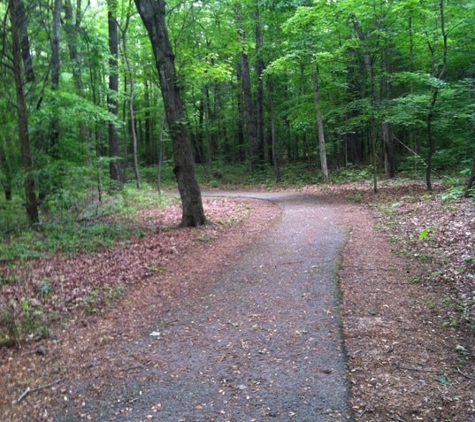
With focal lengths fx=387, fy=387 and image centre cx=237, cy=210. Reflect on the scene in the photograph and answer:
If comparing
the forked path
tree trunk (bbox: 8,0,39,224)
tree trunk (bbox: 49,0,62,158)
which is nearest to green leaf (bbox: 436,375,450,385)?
the forked path

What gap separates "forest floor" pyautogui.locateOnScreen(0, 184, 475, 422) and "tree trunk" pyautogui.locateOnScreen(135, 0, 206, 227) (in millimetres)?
896

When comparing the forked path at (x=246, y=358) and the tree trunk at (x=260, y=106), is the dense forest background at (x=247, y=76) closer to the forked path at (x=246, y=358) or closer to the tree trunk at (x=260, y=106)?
the tree trunk at (x=260, y=106)

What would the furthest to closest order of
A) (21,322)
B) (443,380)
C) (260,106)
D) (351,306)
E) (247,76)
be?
(260,106) → (247,76) → (351,306) → (21,322) → (443,380)

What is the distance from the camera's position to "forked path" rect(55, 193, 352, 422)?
11.2 feet

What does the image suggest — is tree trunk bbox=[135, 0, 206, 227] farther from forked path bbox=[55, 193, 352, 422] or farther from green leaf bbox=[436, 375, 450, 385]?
green leaf bbox=[436, 375, 450, 385]

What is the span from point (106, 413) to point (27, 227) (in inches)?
343

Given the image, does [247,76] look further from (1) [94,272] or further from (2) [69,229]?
(1) [94,272]

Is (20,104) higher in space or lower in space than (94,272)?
higher

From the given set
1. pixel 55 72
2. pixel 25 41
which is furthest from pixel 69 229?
pixel 25 41

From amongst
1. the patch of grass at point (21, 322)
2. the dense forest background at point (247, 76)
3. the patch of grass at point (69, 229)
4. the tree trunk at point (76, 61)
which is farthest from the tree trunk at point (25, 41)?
the patch of grass at point (21, 322)

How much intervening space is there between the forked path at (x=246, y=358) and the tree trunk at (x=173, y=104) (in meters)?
4.28

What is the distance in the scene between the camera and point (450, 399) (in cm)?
338

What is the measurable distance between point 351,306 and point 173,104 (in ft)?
25.5

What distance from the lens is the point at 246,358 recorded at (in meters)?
4.25
